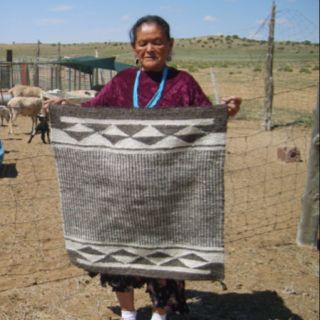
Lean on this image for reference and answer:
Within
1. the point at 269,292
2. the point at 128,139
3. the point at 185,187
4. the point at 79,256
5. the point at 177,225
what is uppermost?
the point at 128,139

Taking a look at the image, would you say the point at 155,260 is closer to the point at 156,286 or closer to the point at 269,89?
the point at 156,286

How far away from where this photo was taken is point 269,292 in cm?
320

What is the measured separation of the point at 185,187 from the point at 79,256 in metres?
0.61

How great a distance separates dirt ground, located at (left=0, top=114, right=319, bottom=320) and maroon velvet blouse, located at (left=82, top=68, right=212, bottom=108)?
129 centimetres

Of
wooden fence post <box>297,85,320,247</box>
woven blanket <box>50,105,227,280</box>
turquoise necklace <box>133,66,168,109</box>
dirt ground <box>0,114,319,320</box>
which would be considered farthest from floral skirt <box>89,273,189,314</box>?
wooden fence post <box>297,85,320,247</box>

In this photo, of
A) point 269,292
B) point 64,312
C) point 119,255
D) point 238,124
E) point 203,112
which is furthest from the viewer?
point 238,124

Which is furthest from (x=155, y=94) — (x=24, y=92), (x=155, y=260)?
(x=24, y=92)

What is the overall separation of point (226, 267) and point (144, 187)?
1.59 metres

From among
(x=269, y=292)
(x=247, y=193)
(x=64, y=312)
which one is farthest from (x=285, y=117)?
(x=64, y=312)

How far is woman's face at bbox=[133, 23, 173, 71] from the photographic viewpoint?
2117 mm

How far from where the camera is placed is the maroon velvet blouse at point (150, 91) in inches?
85.6

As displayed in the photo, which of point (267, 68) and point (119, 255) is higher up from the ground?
point (267, 68)

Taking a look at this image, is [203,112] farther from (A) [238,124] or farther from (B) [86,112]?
(A) [238,124]

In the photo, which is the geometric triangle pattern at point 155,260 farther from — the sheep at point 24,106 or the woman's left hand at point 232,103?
the sheep at point 24,106
